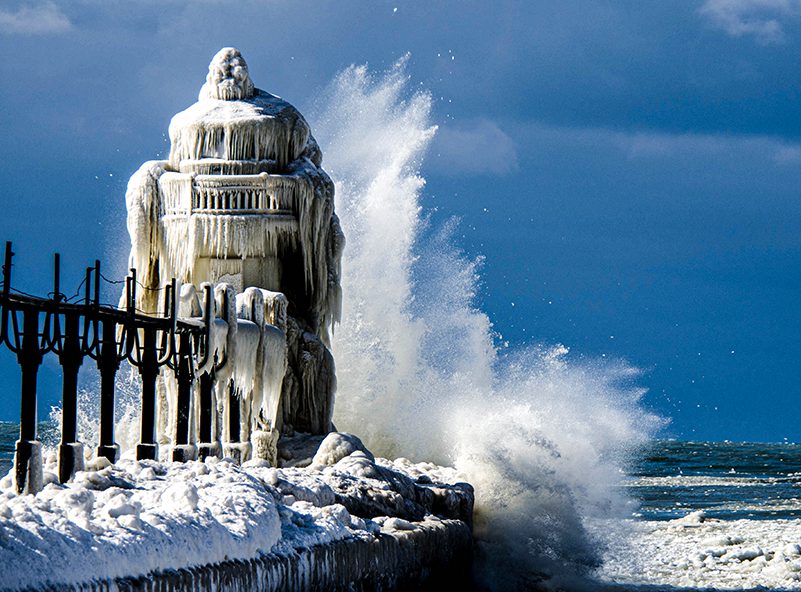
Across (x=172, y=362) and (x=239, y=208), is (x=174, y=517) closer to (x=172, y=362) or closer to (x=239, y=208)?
(x=172, y=362)

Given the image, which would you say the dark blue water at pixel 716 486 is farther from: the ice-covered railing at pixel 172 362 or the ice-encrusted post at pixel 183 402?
the ice-encrusted post at pixel 183 402

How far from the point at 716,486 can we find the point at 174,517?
39.7 m

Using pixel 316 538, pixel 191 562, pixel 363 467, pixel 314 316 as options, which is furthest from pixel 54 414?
pixel 191 562

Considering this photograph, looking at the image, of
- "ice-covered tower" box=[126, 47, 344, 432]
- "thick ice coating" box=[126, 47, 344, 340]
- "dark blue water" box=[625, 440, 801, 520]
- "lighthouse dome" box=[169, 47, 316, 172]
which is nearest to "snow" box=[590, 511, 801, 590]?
"dark blue water" box=[625, 440, 801, 520]

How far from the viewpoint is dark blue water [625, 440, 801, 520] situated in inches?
1412

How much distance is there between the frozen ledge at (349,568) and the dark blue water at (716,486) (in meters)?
18.4

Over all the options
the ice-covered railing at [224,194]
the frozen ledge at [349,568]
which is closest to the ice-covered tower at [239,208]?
the ice-covered railing at [224,194]

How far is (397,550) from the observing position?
44.9ft

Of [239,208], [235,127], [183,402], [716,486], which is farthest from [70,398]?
[716,486]

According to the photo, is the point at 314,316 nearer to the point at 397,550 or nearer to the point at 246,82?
the point at 246,82

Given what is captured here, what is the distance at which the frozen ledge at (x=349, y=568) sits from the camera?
9.13 m

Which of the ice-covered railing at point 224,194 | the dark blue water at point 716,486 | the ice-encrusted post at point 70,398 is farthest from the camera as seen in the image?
the dark blue water at point 716,486

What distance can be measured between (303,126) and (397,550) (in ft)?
30.5

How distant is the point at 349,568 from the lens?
12.2 m
